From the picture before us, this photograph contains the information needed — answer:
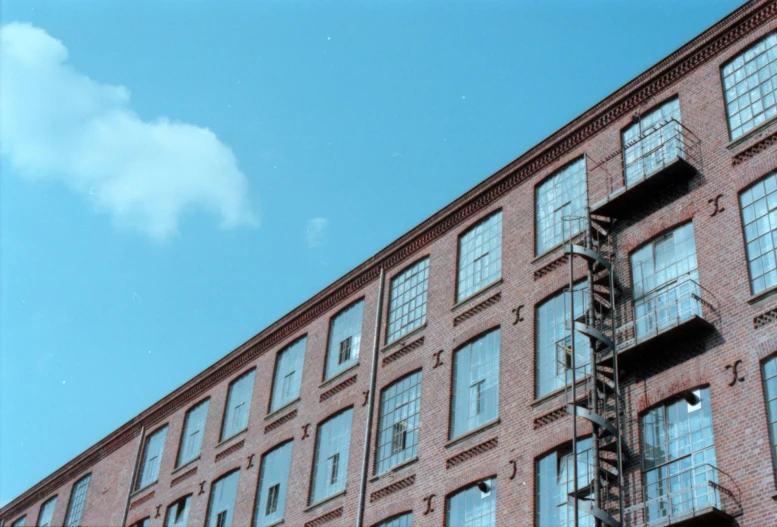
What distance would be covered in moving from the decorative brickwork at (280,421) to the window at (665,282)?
1206 centimetres

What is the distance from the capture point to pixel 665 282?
21.8 meters

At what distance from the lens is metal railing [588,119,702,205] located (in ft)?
74.5

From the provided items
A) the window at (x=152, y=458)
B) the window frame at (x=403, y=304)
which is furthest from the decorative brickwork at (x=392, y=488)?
the window at (x=152, y=458)

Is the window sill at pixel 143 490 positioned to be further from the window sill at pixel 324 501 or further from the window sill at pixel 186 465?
the window sill at pixel 324 501

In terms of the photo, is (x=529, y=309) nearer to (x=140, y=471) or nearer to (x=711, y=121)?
(x=711, y=121)

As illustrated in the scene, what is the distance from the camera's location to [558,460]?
22.2 m

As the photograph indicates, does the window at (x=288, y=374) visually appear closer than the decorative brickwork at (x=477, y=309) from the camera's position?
No

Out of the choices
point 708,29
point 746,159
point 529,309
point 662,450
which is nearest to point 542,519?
point 662,450

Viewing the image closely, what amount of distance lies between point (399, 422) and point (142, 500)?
1313cm

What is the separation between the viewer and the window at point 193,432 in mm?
34969

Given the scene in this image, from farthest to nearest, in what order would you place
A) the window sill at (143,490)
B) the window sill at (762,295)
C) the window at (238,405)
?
1. the window sill at (143,490)
2. the window at (238,405)
3. the window sill at (762,295)

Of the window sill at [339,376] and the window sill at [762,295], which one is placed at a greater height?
the window sill at [339,376]

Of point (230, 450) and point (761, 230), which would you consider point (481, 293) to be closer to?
point (761, 230)

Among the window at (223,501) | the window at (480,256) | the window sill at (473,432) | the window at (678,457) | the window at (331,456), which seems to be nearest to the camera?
the window at (678,457)
